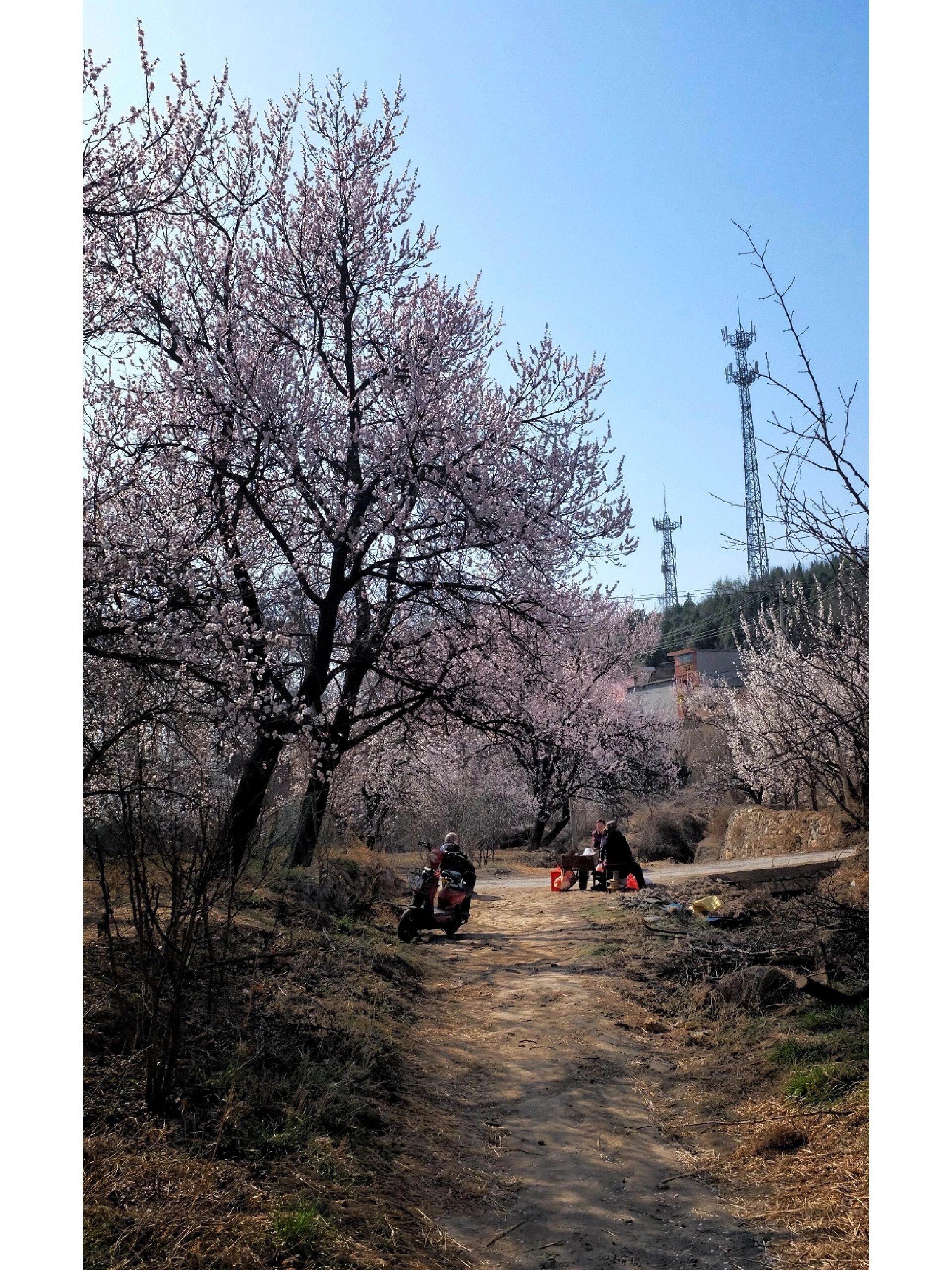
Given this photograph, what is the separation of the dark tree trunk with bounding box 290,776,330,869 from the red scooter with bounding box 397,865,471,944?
1.20m

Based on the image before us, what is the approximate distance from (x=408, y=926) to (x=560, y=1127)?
5.25 metres

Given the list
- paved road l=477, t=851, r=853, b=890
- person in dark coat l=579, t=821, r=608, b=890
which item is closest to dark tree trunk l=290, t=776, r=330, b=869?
person in dark coat l=579, t=821, r=608, b=890

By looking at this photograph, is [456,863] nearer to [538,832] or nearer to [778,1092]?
[778,1092]

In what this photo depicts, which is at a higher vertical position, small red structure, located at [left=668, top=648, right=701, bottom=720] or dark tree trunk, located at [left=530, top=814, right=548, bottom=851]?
small red structure, located at [left=668, top=648, right=701, bottom=720]

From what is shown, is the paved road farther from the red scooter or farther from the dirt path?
the dirt path

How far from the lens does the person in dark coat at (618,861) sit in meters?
14.1

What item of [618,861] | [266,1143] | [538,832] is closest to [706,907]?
[618,861]

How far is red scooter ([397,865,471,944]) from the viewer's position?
9859mm

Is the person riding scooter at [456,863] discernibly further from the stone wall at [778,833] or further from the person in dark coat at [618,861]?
the stone wall at [778,833]

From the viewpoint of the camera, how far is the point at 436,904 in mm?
10398
